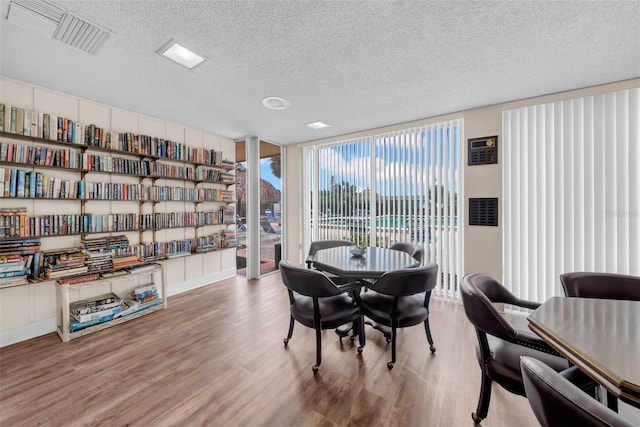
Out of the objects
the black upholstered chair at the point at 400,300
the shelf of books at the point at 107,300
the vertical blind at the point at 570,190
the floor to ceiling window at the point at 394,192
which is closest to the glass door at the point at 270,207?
the floor to ceiling window at the point at 394,192

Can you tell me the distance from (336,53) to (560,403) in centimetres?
247

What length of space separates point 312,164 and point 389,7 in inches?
146

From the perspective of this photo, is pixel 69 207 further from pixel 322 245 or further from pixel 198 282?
pixel 322 245

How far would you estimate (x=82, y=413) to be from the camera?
5.56 ft

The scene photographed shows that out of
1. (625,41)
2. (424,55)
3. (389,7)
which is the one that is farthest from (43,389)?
(625,41)

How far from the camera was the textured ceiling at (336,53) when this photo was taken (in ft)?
5.55

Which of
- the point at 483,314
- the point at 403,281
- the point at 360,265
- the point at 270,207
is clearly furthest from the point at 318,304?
the point at 270,207

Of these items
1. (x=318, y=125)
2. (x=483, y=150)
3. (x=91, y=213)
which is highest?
(x=318, y=125)

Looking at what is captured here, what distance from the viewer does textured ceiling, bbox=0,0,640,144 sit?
1.69 m

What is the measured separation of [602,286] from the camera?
1.89 meters

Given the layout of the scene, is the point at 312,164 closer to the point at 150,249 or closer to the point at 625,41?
the point at 150,249

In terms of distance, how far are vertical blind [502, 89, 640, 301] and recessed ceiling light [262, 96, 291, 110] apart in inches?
115

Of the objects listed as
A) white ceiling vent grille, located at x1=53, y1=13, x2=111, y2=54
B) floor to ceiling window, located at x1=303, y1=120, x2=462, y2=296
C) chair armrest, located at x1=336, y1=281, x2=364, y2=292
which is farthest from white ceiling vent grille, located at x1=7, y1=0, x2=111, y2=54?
floor to ceiling window, located at x1=303, y1=120, x2=462, y2=296

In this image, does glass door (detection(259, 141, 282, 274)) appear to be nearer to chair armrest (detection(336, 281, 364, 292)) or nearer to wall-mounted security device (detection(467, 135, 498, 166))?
chair armrest (detection(336, 281, 364, 292))
